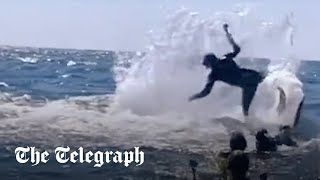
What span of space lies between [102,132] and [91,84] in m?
2.79

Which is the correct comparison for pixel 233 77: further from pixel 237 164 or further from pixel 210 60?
pixel 237 164

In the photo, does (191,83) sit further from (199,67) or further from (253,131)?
(253,131)

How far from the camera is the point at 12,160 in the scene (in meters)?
5.88

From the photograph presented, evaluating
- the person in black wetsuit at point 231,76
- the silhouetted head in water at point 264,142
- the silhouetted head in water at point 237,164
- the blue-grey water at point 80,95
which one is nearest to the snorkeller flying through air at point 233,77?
the person in black wetsuit at point 231,76

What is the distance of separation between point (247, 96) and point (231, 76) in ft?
1.25

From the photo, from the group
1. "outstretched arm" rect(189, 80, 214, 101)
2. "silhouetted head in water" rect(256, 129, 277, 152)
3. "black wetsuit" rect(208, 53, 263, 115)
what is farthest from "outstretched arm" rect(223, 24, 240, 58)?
"silhouetted head in water" rect(256, 129, 277, 152)

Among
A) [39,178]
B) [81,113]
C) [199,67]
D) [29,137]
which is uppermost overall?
[199,67]

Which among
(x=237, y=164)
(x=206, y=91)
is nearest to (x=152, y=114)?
(x=206, y=91)

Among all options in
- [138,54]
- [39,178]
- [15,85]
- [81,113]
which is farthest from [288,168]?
[15,85]

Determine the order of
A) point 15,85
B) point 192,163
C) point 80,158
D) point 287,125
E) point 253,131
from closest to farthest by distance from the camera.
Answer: point 80,158 < point 192,163 < point 253,131 < point 287,125 < point 15,85

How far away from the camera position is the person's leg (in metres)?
8.46

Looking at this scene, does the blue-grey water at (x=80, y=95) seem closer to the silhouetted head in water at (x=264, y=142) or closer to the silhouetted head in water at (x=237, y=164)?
the silhouetted head in water at (x=264, y=142)

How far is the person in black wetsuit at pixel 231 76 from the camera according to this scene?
328 inches

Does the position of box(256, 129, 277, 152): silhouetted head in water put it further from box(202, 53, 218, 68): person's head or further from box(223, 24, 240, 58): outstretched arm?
box(202, 53, 218, 68): person's head
